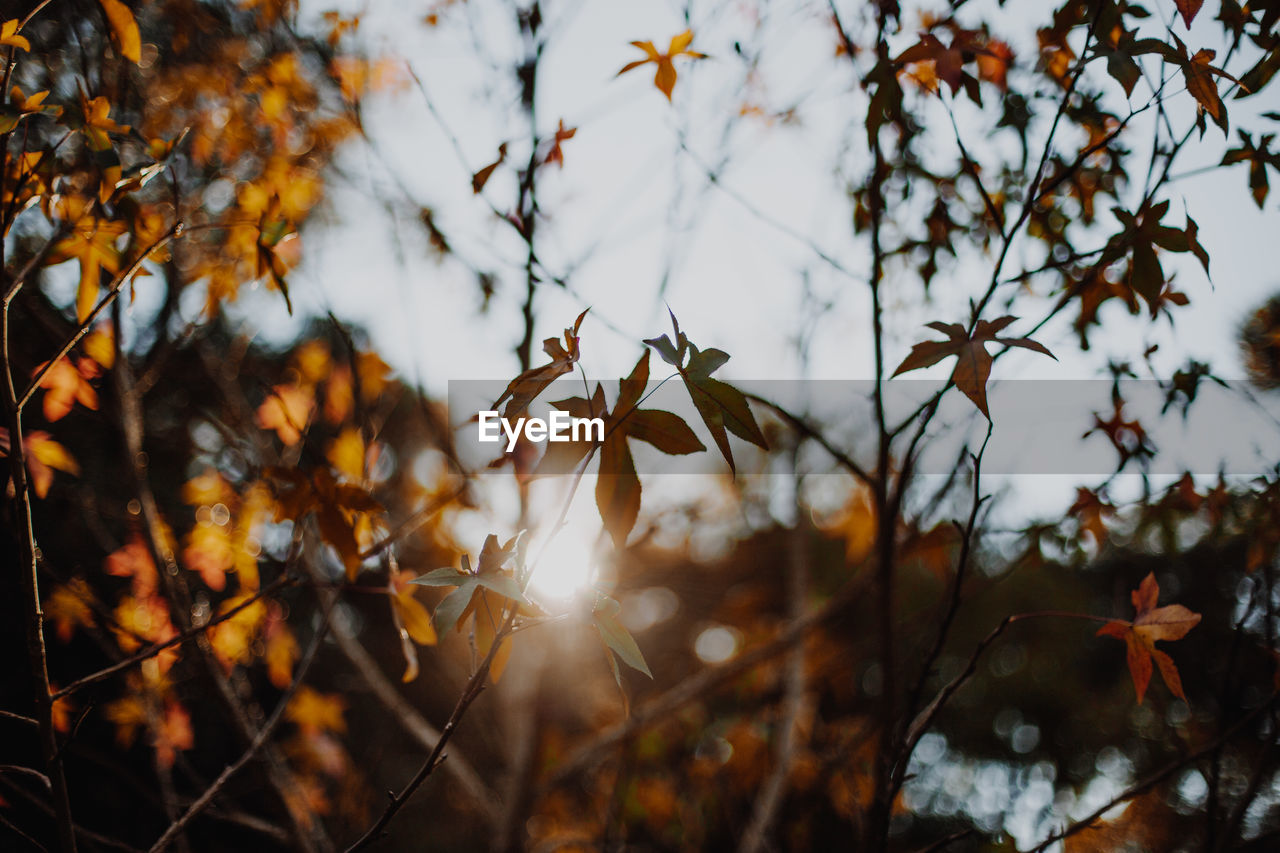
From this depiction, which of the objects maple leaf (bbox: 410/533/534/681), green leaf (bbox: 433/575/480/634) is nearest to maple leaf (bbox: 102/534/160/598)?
maple leaf (bbox: 410/533/534/681)

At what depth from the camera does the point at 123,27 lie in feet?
2.74

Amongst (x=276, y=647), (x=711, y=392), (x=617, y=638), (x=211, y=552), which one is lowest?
(x=276, y=647)

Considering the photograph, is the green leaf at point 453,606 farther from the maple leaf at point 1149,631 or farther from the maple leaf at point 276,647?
the maple leaf at point 276,647

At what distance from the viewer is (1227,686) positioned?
1115mm

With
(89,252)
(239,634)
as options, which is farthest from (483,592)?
(239,634)

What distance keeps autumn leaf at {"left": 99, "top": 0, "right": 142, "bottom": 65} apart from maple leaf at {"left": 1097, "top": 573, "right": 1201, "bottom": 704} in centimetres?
143

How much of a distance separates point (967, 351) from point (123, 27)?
3.66ft

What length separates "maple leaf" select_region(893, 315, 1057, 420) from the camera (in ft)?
2.41

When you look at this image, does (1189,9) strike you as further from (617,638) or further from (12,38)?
(12,38)

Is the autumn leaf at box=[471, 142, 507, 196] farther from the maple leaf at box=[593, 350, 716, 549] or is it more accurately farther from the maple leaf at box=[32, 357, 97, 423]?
the maple leaf at box=[32, 357, 97, 423]

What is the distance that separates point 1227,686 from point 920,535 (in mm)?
541

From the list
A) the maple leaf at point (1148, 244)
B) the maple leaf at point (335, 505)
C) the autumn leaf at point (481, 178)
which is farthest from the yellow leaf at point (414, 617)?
the maple leaf at point (1148, 244)

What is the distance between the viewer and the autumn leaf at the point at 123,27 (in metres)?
0.82
